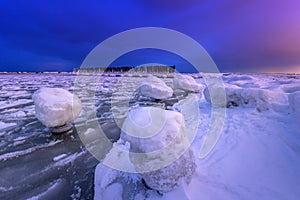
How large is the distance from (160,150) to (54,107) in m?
4.07

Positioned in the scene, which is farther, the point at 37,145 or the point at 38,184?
the point at 37,145

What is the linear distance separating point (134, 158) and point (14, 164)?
3112 mm

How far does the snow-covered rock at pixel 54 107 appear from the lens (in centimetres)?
502

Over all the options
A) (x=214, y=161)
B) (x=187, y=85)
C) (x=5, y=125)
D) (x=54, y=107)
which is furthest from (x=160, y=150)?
Result: (x=187, y=85)

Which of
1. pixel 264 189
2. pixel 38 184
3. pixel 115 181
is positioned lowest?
pixel 38 184

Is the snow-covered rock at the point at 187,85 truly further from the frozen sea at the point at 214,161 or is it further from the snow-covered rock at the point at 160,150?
the snow-covered rock at the point at 160,150

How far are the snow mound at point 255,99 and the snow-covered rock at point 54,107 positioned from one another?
18.8 ft

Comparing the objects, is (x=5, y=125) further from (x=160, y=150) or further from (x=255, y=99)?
(x=255, y=99)

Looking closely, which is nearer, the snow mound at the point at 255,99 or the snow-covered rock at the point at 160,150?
the snow-covered rock at the point at 160,150

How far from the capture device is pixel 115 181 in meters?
2.86

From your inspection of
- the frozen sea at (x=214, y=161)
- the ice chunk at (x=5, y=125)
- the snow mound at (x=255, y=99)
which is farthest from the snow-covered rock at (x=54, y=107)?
the snow mound at (x=255, y=99)

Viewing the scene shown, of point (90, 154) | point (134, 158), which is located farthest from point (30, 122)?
point (134, 158)

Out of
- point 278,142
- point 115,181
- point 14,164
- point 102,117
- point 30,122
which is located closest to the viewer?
point 115,181

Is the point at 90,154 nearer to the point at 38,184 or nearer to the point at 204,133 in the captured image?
the point at 38,184
